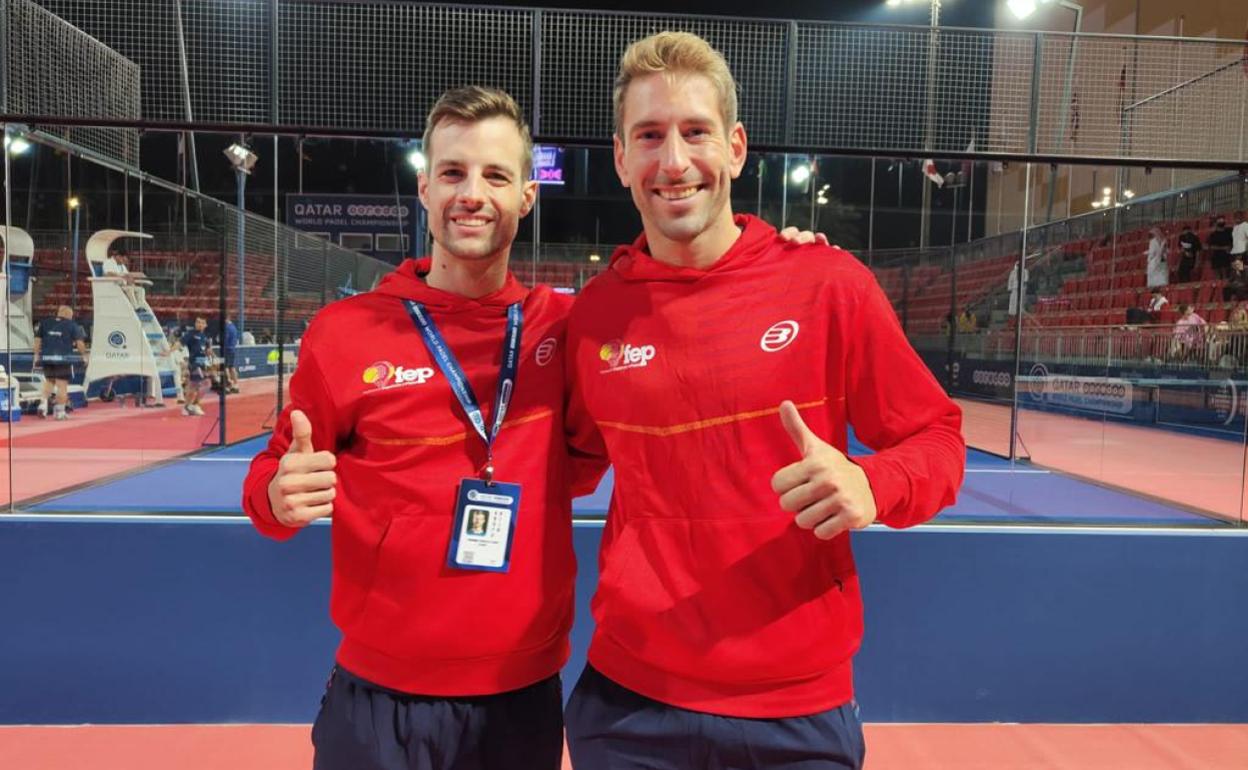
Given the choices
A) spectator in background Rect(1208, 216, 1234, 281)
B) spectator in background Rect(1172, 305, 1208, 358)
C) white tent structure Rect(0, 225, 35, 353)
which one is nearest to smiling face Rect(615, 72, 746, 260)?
spectator in background Rect(1208, 216, 1234, 281)

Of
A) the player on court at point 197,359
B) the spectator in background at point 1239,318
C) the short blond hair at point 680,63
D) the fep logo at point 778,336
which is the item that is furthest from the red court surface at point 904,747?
the player on court at point 197,359

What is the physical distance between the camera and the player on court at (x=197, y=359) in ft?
17.9

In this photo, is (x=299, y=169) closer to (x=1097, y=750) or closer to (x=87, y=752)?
(x=87, y=752)

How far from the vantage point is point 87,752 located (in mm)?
2650

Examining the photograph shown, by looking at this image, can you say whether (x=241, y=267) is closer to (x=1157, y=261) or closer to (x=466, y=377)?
(x=466, y=377)

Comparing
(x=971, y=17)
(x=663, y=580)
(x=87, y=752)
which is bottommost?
(x=87, y=752)

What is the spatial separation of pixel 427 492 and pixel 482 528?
13cm

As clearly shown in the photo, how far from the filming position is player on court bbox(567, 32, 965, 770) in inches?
47.8

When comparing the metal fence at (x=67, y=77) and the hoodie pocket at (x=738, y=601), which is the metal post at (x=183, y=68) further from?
the hoodie pocket at (x=738, y=601)

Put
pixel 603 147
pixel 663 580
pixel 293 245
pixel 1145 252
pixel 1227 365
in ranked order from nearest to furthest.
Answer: pixel 663 580 → pixel 603 147 → pixel 1227 365 → pixel 293 245 → pixel 1145 252

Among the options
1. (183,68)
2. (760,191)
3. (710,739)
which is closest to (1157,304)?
(760,191)

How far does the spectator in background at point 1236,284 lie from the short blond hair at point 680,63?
4778 mm

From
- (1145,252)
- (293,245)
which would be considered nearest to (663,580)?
(293,245)

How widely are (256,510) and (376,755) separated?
0.50 m
